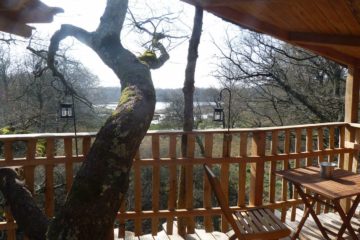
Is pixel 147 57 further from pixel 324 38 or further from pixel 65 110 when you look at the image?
pixel 324 38

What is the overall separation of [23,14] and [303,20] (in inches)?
97.2

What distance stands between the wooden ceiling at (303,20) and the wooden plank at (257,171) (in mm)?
1176

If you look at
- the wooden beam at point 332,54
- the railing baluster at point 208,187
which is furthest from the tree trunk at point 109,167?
the wooden beam at point 332,54

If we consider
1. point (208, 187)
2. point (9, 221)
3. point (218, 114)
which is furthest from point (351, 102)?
point (9, 221)

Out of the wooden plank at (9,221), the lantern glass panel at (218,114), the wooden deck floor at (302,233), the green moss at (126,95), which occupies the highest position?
the green moss at (126,95)

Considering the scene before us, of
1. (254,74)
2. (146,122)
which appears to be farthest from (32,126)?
(146,122)

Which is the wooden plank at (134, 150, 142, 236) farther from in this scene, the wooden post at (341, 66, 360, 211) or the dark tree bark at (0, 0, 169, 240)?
the wooden post at (341, 66, 360, 211)

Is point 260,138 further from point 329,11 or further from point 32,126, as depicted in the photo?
point 32,126

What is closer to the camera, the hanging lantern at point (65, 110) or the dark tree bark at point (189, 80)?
the hanging lantern at point (65, 110)

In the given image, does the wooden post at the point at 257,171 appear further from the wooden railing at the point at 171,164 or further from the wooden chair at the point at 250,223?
the wooden chair at the point at 250,223

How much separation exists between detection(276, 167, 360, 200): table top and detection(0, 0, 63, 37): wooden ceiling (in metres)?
2.32

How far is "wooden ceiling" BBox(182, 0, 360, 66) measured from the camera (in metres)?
2.72

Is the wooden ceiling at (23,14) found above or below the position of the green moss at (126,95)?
above

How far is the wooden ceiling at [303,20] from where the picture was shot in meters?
2.72
